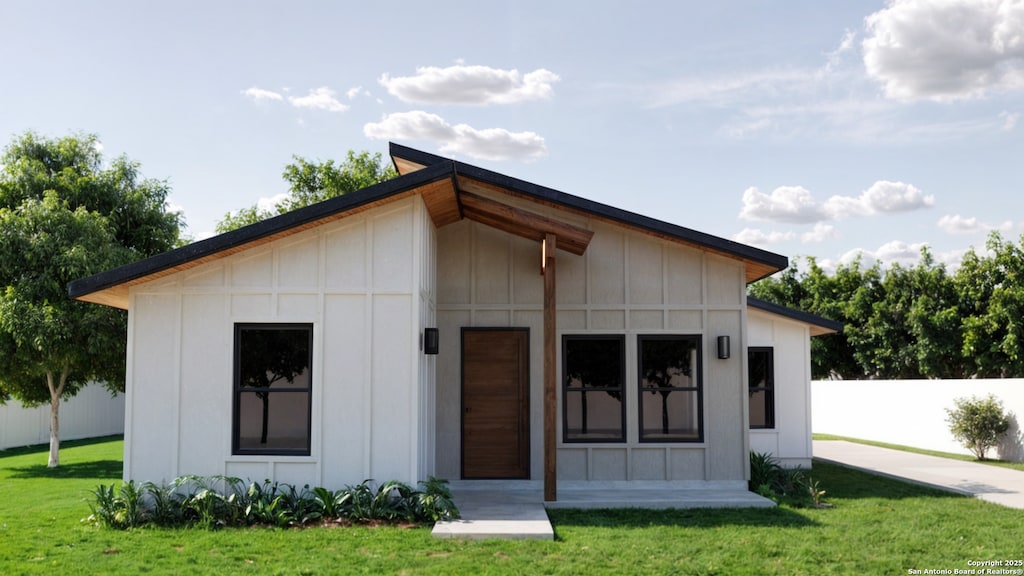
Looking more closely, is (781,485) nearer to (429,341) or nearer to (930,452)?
(429,341)

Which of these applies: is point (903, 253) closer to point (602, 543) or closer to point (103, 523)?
point (602, 543)

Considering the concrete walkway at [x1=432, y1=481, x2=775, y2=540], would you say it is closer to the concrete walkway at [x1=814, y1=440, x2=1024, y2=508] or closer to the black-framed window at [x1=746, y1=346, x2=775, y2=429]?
the concrete walkway at [x1=814, y1=440, x2=1024, y2=508]

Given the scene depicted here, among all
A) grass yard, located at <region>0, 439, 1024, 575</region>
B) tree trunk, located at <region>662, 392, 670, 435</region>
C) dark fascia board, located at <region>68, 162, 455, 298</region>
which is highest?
dark fascia board, located at <region>68, 162, 455, 298</region>

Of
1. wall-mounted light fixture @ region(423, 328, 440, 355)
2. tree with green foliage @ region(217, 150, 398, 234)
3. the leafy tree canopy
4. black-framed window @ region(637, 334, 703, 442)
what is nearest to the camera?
wall-mounted light fixture @ region(423, 328, 440, 355)

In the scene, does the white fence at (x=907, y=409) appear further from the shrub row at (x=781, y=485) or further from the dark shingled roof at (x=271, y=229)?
the dark shingled roof at (x=271, y=229)

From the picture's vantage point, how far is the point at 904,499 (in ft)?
35.6

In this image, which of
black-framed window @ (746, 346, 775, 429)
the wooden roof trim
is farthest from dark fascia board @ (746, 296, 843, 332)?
the wooden roof trim

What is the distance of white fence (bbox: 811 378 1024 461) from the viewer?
1673 cm

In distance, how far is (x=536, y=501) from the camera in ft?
33.6

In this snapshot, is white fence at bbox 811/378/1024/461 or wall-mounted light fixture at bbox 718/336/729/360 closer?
wall-mounted light fixture at bbox 718/336/729/360

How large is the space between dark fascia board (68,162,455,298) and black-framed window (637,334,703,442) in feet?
14.8

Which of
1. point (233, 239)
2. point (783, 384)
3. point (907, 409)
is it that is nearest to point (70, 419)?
point (233, 239)

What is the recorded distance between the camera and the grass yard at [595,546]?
7125 millimetres

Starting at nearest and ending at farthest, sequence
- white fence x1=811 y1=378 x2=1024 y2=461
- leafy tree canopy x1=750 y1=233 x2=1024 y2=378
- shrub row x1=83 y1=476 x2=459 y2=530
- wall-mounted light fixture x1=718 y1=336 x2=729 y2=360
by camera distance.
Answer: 1. shrub row x1=83 y1=476 x2=459 y2=530
2. wall-mounted light fixture x1=718 y1=336 x2=729 y2=360
3. white fence x1=811 y1=378 x2=1024 y2=461
4. leafy tree canopy x1=750 y1=233 x2=1024 y2=378
